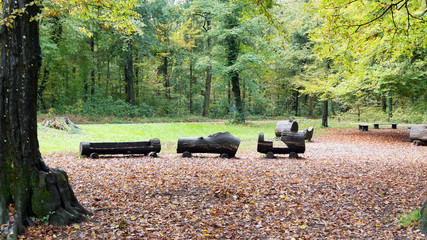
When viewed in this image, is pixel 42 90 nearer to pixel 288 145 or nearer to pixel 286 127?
pixel 286 127

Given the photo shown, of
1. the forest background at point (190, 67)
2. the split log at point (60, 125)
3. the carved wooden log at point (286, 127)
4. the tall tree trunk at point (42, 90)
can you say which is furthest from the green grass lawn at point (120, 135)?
the tall tree trunk at point (42, 90)

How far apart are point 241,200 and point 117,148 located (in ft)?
17.4

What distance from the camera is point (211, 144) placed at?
31.9 ft

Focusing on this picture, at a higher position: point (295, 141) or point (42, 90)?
point (42, 90)

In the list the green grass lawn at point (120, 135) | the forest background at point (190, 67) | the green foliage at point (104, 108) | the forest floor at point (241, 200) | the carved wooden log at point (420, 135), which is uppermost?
the forest background at point (190, 67)

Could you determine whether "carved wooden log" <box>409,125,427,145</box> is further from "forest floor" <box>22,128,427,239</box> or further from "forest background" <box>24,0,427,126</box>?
"forest floor" <box>22,128,427,239</box>

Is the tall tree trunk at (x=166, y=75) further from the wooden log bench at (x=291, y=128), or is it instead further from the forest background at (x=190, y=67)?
the wooden log bench at (x=291, y=128)

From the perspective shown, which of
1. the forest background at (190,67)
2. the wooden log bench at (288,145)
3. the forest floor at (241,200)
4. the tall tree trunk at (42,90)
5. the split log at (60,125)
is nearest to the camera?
the forest floor at (241,200)

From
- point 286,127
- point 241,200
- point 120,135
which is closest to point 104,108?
point 120,135

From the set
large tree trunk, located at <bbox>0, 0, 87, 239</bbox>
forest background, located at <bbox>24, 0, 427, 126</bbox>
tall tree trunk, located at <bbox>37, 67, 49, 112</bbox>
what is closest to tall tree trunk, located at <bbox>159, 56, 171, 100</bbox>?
forest background, located at <bbox>24, 0, 427, 126</bbox>

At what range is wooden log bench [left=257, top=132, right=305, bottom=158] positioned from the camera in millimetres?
9961

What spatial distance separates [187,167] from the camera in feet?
25.7

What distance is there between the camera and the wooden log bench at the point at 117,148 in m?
9.18

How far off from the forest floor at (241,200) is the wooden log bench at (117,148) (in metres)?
0.89
